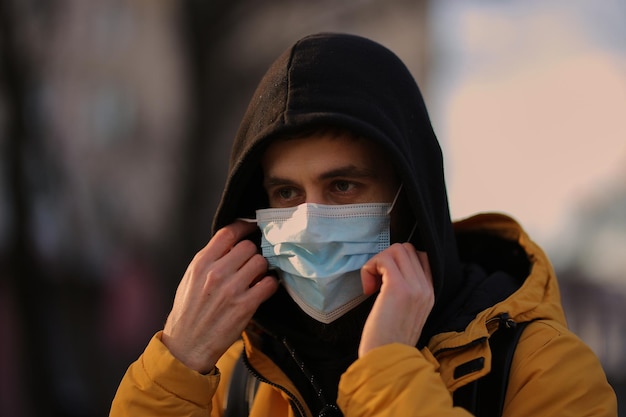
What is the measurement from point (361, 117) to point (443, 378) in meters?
0.88

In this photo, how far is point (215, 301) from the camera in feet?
8.54

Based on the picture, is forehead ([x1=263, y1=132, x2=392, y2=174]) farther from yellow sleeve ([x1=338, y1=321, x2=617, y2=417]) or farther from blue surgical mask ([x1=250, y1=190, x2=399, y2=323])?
yellow sleeve ([x1=338, y1=321, x2=617, y2=417])

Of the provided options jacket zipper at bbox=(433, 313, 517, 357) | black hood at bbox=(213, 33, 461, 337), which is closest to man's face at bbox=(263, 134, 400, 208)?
black hood at bbox=(213, 33, 461, 337)

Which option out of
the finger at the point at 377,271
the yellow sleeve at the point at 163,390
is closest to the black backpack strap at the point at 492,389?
the finger at the point at 377,271

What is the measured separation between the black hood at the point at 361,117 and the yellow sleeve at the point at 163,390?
0.63 m

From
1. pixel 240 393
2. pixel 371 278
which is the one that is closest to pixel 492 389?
pixel 371 278

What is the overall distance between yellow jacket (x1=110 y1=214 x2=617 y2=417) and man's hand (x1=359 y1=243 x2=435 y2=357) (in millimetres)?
81

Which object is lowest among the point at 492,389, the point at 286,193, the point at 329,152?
the point at 492,389

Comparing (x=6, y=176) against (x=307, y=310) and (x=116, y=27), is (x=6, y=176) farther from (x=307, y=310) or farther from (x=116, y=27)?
(x=116, y=27)

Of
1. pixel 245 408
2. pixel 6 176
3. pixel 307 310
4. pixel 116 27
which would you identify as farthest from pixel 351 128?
pixel 116 27

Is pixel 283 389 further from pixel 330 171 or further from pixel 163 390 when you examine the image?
pixel 330 171

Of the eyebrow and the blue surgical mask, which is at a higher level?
the eyebrow

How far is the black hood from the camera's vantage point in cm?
256

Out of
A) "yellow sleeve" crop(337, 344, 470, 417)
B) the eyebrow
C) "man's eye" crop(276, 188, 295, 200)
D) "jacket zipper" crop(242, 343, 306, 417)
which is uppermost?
the eyebrow
